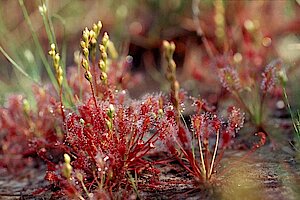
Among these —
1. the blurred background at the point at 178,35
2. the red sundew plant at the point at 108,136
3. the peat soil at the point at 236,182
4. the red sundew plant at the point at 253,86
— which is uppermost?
the blurred background at the point at 178,35

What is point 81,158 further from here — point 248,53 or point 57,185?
point 248,53

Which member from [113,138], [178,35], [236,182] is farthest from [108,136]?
[178,35]

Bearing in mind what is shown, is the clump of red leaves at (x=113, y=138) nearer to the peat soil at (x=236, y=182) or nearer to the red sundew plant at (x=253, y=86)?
the peat soil at (x=236, y=182)

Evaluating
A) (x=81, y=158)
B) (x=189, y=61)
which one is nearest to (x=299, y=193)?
(x=81, y=158)

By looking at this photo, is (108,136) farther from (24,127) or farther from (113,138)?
(24,127)

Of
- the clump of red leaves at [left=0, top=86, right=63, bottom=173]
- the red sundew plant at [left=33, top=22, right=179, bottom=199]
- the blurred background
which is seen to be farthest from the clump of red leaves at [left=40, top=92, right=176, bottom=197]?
the blurred background

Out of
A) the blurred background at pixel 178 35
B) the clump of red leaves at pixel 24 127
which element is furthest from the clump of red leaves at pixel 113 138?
the blurred background at pixel 178 35
